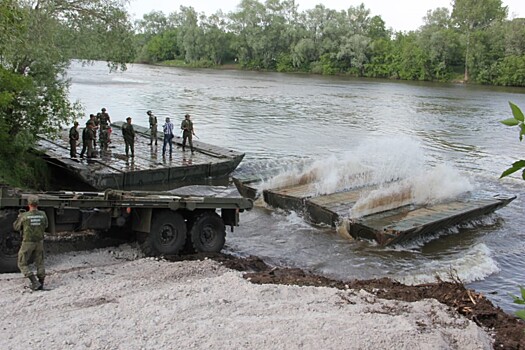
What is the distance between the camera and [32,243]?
8984 millimetres

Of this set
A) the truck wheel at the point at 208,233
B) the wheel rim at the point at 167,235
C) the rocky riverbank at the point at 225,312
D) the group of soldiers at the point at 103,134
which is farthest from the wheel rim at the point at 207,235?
the group of soldiers at the point at 103,134

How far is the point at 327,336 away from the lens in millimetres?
7527

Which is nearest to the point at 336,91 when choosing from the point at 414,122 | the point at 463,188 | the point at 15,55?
the point at 414,122

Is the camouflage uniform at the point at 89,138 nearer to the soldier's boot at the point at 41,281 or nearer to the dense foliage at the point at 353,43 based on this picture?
the soldier's boot at the point at 41,281

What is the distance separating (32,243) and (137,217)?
8.83 feet

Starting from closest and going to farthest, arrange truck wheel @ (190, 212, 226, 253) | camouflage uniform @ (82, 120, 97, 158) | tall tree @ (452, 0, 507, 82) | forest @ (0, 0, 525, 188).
Result: truck wheel @ (190, 212, 226, 253)
camouflage uniform @ (82, 120, 97, 158)
forest @ (0, 0, 525, 188)
tall tree @ (452, 0, 507, 82)

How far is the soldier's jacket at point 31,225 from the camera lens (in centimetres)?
888

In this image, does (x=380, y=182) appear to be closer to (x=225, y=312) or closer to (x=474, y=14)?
(x=225, y=312)

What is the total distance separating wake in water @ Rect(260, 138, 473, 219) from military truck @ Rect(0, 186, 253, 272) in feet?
17.8

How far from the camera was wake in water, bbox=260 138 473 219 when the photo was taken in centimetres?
1781

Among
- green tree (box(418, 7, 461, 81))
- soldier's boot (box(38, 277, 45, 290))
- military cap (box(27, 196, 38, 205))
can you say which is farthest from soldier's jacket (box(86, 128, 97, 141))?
green tree (box(418, 7, 461, 81))

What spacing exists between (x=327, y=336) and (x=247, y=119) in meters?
33.1

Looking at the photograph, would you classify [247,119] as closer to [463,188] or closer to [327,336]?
[463,188]

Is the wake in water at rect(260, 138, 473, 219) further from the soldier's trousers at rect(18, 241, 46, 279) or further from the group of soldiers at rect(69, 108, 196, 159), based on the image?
the soldier's trousers at rect(18, 241, 46, 279)
